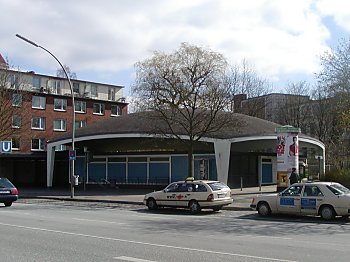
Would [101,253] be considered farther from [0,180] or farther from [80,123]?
[80,123]

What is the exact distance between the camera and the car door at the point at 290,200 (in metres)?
19.4

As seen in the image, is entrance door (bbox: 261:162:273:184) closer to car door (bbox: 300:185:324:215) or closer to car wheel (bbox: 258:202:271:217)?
car wheel (bbox: 258:202:271:217)

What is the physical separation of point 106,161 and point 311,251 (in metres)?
34.4

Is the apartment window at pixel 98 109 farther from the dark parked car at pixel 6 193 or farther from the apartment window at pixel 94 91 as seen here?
the dark parked car at pixel 6 193

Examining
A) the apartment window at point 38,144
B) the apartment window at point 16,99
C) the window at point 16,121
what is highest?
the apartment window at point 16,99

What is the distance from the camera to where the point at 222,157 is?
36156 mm

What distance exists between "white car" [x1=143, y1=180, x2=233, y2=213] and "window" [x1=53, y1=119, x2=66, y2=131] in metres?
45.8

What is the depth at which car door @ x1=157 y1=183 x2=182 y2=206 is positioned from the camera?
2316 cm

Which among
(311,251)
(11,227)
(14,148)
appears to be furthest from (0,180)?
(14,148)

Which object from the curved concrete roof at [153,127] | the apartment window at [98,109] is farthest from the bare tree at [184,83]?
the apartment window at [98,109]

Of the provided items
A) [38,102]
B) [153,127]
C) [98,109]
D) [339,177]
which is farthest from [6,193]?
[98,109]

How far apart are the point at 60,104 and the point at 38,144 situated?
6.62 metres

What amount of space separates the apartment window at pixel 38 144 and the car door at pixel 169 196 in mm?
44433

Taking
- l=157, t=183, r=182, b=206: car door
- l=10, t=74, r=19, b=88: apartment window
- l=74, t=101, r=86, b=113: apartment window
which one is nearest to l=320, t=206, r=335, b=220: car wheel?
l=157, t=183, r=182, b=206: car door
